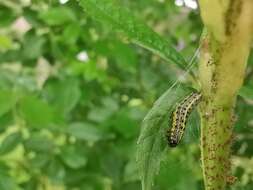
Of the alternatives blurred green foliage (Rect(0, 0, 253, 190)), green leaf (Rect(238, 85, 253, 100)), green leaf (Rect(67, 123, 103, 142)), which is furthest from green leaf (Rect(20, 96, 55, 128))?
green leaf (Rect(238, 85, 253, 100))

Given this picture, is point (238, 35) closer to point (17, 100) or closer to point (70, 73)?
point (17, 100)

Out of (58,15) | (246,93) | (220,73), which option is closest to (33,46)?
(58,15)

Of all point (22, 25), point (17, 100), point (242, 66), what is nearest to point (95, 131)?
point (17, 100)

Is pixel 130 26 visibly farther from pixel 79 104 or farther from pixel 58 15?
pixel 79 104

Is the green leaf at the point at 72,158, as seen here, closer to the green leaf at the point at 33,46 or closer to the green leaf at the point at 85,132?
the green leaf at the point at 85,132

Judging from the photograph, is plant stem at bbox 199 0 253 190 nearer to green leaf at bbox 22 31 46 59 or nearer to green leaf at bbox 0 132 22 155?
green leaf at bbox 0 132 22 155

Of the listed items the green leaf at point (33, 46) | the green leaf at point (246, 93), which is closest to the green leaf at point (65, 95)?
the green leaf at point (33, 46)

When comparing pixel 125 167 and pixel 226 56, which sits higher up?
pixel 125 167
